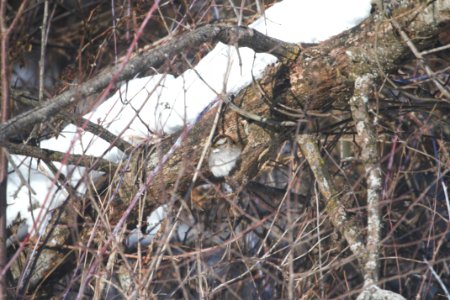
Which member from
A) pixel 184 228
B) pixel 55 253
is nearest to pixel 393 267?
pixel 184 228

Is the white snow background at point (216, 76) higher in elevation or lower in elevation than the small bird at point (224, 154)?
higher

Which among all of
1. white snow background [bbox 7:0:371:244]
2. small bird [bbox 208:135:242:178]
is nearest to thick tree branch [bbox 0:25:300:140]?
white snow background [bbox 7:0:371:244]

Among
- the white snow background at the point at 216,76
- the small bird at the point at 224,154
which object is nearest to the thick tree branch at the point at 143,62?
the white snow background at the point at 216,76

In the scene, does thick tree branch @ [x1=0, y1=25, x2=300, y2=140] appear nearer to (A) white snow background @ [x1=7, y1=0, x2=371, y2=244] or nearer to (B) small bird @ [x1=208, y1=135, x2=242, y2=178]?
(A) white snow background @ [x1=7, y1=0, x2=371, y2=244]

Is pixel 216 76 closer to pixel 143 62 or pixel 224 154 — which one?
pixel 224 154

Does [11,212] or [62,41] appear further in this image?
[62,41]

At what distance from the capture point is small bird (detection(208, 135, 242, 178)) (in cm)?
331

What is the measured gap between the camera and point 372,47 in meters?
3.01

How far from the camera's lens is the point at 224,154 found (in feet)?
10.9

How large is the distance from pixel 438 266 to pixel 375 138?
2031mm

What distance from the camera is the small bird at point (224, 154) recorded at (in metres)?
3.31

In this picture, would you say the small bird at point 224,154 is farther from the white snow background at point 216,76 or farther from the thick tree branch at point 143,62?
the thick tree branch at point 143,62

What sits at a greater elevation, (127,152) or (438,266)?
(127,152)

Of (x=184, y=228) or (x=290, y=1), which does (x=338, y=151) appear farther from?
(x=290, y=1)
